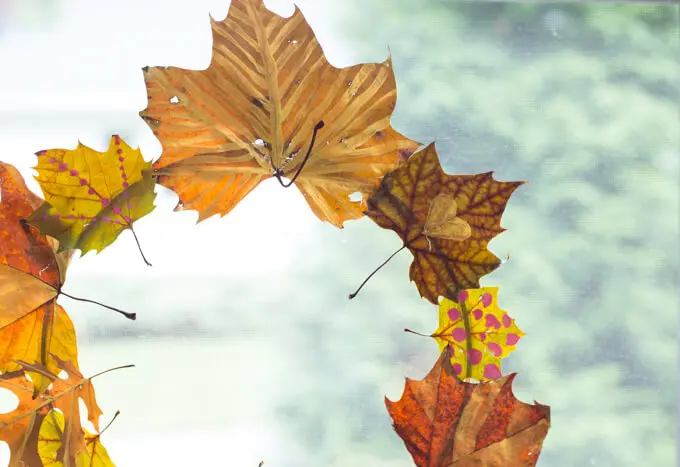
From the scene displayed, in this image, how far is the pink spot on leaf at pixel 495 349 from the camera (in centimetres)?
44

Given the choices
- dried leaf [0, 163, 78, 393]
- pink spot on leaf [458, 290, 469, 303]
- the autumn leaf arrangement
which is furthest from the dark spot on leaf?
dried leaf [0, 163, 78, 393]

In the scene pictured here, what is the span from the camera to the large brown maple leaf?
41 centimetres

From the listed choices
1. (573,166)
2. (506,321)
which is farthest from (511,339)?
(573,166)

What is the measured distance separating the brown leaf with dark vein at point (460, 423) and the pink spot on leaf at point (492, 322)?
4 centimetres

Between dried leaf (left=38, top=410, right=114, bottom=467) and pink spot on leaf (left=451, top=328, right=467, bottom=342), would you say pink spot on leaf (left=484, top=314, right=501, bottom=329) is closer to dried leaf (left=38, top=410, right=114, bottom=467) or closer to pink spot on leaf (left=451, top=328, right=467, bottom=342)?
pink spot on leaf (left=451, top=328, right=467, bottom=342)

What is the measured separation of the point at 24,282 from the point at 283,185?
191mm

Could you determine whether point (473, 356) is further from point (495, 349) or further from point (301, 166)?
point (301, 166)

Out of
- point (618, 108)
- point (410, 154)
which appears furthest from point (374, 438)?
point (618, 108)

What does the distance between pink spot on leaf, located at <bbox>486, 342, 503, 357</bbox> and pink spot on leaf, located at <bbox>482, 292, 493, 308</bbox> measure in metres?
0.03

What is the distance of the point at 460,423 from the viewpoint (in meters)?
0.43

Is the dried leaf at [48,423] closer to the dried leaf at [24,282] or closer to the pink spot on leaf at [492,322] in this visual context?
the dried leaf at [24,282]

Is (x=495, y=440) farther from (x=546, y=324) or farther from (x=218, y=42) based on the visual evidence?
(x=218, y=42)

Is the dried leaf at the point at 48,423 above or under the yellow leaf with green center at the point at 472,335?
under

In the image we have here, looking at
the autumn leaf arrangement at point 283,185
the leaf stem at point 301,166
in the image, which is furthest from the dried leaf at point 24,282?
the leaf stem at point 301,166
